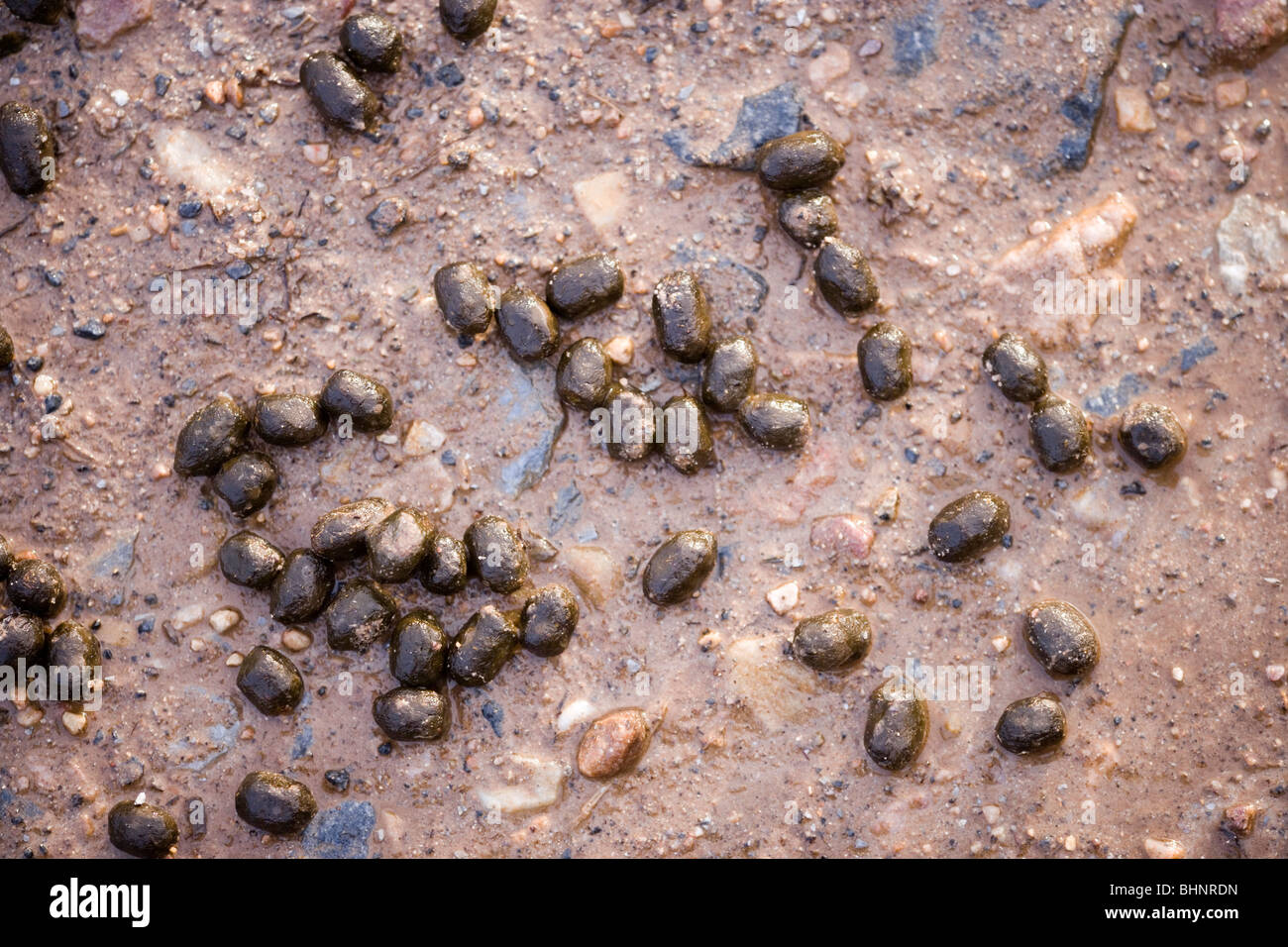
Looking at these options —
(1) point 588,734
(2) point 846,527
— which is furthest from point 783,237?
(1) point 588,734

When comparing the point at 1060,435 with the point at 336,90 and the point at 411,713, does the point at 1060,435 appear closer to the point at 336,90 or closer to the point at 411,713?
the point at 411,713

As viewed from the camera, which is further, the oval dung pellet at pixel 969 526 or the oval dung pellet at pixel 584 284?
the oval dung pellet at pixel 584 284

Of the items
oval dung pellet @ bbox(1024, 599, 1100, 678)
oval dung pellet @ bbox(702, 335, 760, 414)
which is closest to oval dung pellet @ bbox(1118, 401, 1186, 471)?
oval dung pellet @ bbox(1024, 599, 1100, 678)

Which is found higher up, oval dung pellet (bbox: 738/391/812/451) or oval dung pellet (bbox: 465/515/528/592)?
oval dung pellet (bbox: 738/391/812/451)

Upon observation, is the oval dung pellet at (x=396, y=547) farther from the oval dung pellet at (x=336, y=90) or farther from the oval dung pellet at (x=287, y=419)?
the oval dung pellet at (x=336, y=90)

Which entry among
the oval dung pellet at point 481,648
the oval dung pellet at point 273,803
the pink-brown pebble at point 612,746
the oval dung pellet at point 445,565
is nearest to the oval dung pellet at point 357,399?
the oval dung pellet at point 445,565

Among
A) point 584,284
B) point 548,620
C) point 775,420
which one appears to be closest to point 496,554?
point 548,620

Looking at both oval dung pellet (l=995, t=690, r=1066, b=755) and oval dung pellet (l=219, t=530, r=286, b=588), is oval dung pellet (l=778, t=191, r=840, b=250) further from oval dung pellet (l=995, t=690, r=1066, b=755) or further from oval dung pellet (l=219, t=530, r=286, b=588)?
oval dung pellet (l=219, t=530, r=286, b=588)
